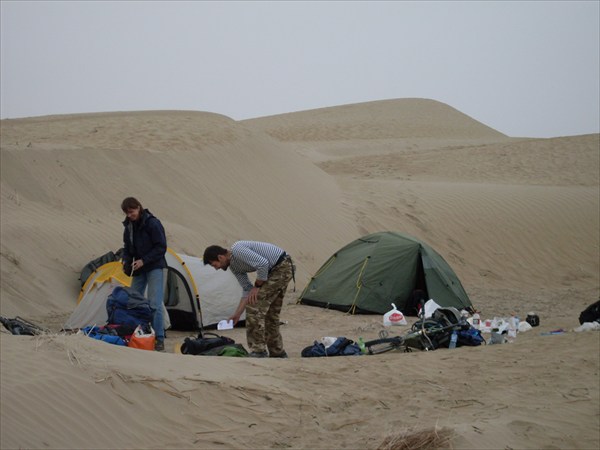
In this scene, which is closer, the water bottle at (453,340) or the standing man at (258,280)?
the standing man at (258,280)

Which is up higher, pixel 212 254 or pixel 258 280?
pixel 212 254

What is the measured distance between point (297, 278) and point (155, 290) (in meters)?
7.86

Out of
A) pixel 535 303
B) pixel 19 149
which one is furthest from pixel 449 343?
pixel 19 149

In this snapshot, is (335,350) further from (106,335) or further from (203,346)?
(106,335)

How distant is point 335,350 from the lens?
922 cm

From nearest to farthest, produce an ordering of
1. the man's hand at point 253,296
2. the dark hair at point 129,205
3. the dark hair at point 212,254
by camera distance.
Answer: the dark hair at point 212,254 → the man's hand at point 253,296 → the dark hair at point 129,205

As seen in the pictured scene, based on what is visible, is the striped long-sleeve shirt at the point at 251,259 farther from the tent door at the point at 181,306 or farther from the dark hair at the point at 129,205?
the tent door at the point at 181,306

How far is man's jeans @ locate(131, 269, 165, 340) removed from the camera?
32.1ft

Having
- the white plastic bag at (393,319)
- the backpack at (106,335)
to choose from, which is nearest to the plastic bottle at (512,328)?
the white plastic bag at (393,319)

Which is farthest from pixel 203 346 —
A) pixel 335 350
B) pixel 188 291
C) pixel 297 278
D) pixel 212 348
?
pixel 297 278

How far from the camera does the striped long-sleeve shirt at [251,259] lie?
8477 millimetres

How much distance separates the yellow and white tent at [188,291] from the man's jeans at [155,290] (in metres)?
1.38

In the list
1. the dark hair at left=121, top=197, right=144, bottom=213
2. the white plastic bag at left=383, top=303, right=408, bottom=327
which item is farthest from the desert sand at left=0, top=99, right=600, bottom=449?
the dark hair at left=121, top=197, right=144, bottom=213

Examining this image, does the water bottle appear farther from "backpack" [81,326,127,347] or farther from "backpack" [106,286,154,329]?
"backpack" [81,326,127,347]
